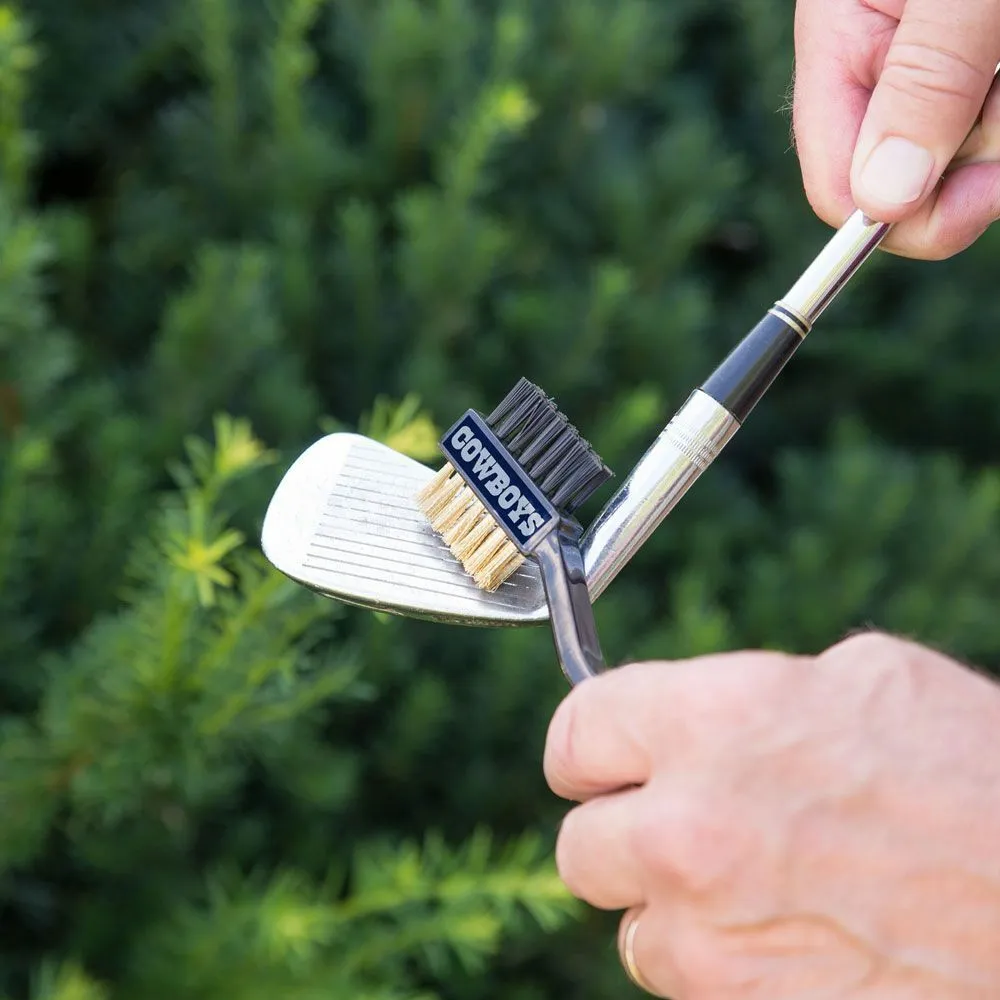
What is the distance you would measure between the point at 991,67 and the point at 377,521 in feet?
1.64

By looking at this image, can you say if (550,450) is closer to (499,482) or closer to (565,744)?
(499,482)

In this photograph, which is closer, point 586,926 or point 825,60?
point 825,60

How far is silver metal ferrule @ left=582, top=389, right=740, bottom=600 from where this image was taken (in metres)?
0.60

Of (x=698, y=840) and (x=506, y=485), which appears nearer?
(x=698, y=840)

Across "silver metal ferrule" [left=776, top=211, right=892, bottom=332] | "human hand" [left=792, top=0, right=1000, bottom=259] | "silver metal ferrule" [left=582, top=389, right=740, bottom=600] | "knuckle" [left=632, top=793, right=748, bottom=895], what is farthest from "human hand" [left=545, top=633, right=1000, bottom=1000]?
"human hand" [left=792, top=0, right=1000, bottom=259]

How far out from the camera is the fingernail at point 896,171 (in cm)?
69

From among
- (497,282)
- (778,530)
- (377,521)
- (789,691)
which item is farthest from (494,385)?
(789,691)

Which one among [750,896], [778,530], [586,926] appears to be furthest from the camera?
[778,530]

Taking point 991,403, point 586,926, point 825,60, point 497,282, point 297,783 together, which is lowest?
point 586,926

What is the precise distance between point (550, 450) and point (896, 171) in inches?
11.6

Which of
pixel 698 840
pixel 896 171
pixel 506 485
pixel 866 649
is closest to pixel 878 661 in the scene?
pixel 866 649

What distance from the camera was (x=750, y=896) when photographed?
45 centimetres

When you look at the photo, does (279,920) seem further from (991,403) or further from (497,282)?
(991,403)

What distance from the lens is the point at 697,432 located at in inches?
24.0
